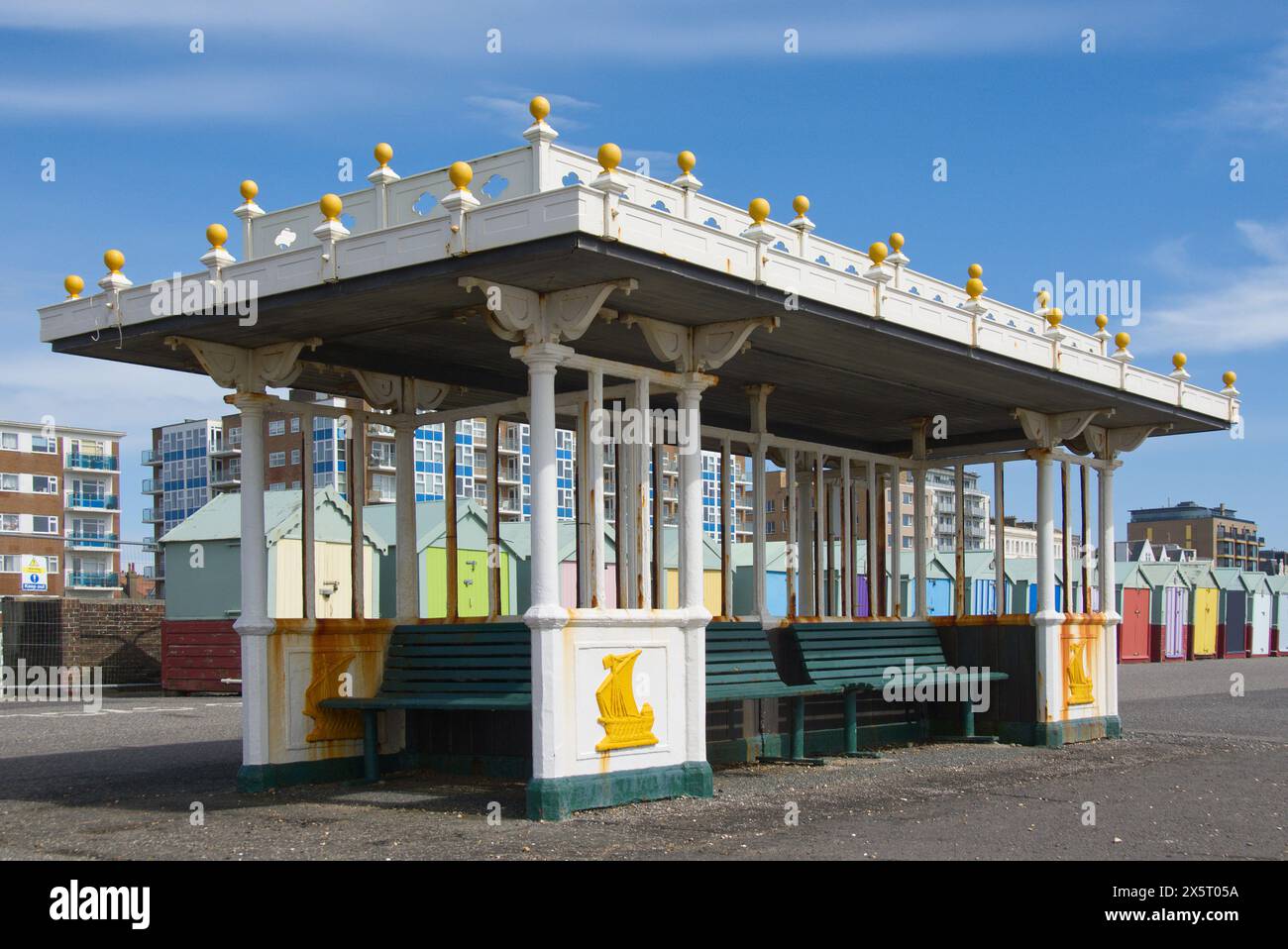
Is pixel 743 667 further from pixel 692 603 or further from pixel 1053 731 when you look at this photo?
pixel 1053 731

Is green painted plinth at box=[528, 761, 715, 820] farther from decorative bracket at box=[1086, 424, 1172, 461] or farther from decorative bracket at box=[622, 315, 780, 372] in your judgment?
decorative bracket at box=[1086, 424, 1172, 461]

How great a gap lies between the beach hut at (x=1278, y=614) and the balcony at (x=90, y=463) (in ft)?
292

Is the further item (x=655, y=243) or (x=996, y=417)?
(x=996, y=417)

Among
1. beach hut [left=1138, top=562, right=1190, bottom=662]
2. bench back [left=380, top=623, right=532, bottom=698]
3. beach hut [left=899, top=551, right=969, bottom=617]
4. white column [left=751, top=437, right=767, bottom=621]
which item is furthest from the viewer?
beach hut [left=1138, top=562, right=1190, bottom=662]

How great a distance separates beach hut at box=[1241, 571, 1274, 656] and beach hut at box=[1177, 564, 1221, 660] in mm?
3816

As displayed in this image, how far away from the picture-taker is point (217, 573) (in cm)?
3575

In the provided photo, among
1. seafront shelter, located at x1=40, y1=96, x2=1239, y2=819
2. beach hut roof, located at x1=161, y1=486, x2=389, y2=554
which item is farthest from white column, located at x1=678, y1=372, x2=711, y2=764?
Answer: beach hut roof, located at x1=161, y1=486, x2=389, y2=554

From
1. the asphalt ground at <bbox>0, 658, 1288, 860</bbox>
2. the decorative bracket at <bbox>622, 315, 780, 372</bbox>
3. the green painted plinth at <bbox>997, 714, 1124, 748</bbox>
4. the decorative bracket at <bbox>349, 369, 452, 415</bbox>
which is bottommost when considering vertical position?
the green painted plinth at <bbox>997, 714, 1124, 748</bbox>

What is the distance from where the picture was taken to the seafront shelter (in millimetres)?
11961

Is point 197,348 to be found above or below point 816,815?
above

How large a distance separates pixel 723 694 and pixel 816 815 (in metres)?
2.25

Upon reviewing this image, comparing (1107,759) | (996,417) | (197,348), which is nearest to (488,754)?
(197,348)

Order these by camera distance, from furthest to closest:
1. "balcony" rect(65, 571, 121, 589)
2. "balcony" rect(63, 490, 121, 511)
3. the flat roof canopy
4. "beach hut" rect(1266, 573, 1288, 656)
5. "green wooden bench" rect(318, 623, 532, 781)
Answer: "balcony" rect(63, 490, 121, 511) < "balcony" rect(65, 571, 121, 589) < "beach hut" rect(1266, 573, 1288, 656) < "green wooden bench" rect(318, 623, 532, 781) < the flat roof canopy
